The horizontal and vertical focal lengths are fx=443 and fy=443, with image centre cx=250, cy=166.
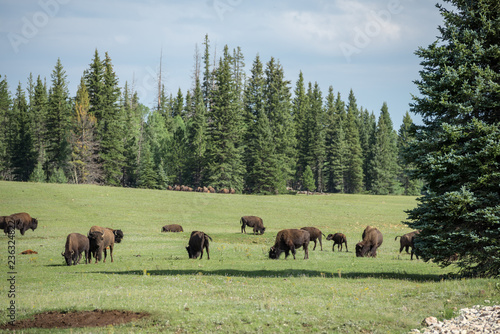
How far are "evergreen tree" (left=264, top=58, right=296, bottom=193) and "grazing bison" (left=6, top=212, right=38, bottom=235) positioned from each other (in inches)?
2371

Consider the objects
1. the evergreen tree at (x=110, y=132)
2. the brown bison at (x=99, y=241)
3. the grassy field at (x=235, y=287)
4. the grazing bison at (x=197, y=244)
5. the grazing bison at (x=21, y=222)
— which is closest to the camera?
the grassy field at (x=235, y=287)

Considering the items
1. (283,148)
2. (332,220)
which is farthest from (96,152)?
(332,220)

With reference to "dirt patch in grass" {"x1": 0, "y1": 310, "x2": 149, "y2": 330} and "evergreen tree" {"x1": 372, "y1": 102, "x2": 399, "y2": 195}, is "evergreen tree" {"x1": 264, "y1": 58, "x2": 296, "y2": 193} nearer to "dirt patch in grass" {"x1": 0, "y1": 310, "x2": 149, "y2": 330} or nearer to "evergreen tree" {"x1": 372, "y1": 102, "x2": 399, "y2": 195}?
"evergreen tree" {"x1": 372, "y1": 102, "x2": 399, "y2": 195}

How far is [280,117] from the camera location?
Answer: 102688mm

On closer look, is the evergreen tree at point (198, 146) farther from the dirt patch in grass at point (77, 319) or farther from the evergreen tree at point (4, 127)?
the dirt patch in grass at point (77, 319)

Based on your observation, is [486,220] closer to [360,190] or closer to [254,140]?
[254,140]

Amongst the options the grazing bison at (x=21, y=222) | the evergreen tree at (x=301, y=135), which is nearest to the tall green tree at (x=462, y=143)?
the grazing bison at (x=21, y=222)

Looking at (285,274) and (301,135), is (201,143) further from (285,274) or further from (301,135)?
(285,274)

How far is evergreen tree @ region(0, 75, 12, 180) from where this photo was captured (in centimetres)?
9211

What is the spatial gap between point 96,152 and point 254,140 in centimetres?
2985

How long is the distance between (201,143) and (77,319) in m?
75.4

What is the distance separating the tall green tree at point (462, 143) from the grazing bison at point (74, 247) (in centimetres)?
1634

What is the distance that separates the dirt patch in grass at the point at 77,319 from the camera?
36.3 feet

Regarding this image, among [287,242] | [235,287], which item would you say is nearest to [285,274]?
[235,287]
